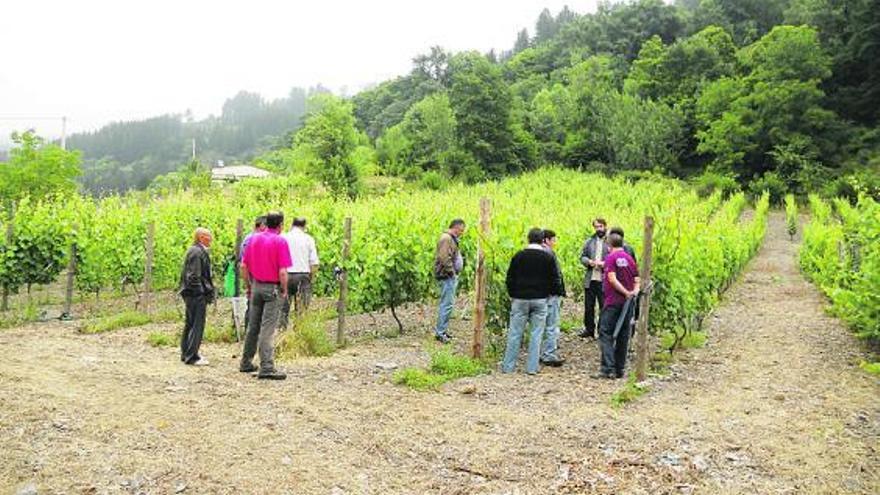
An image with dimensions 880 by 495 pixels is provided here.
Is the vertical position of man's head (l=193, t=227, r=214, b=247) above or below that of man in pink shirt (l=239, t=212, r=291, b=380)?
above

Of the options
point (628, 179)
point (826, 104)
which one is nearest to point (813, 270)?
point (628, 179)

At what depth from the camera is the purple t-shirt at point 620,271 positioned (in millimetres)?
7766

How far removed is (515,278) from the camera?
Result: 7906 millimetres

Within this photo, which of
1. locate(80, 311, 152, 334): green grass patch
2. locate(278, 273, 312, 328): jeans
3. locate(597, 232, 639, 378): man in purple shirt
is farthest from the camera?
locate(80, 311, 152, 334): green grass patch

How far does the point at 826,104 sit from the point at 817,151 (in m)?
9.20

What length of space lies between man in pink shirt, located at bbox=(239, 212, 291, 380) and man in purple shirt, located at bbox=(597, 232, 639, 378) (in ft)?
11.7

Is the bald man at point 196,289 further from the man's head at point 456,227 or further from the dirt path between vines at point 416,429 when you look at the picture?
the man's head at point 456,227

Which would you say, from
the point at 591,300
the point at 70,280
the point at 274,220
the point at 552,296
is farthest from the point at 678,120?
the point at 274,220

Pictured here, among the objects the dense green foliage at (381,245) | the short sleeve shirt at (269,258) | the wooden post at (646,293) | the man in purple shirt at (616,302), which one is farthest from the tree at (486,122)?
the short sleeve shirt at (269,258)

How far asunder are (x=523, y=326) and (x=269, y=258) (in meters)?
3.00

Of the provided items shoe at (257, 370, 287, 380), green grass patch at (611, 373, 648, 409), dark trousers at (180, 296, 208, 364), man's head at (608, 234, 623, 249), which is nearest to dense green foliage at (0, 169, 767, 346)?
man's head at (608, 234, 623, 249)

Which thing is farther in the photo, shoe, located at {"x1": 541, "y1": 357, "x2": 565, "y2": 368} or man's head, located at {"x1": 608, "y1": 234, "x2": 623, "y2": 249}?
shoe, located at {"x1": 541, "y1": 357, "x2": 565, "y2": 368}

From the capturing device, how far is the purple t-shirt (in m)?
7.77

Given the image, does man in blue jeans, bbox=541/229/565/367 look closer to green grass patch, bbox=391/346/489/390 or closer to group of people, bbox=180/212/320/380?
green grass patch, bbox=391/346/489/390
